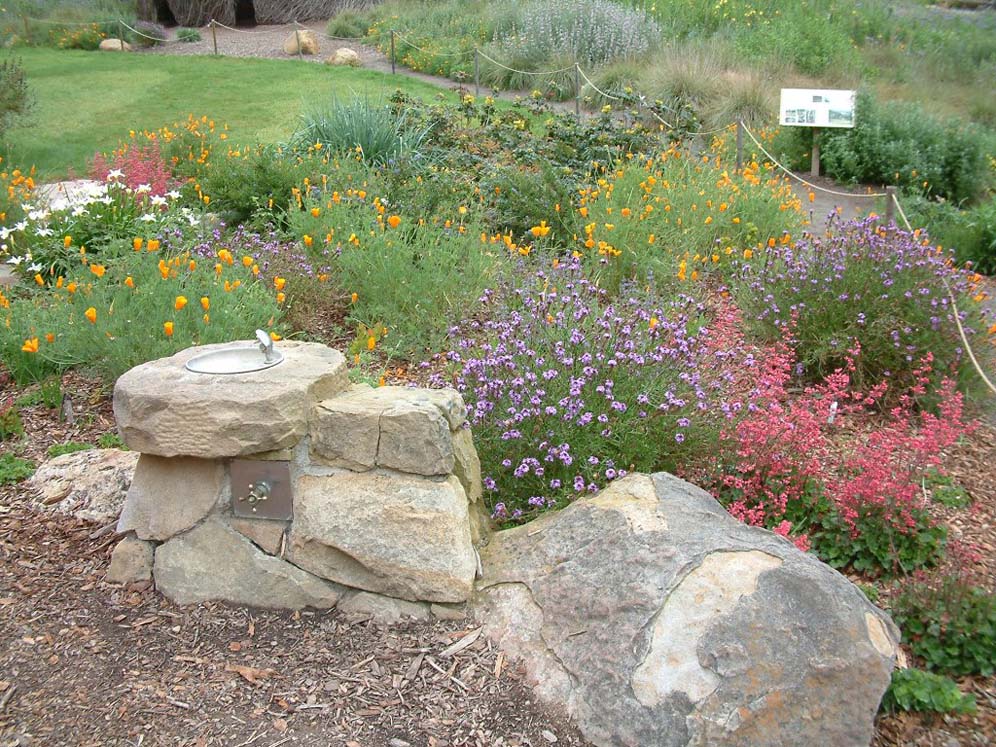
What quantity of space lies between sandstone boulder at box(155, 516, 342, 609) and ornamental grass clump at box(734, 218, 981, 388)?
9.87ft

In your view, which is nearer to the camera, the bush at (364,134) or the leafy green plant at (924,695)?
the leafy green plant at (924,695)

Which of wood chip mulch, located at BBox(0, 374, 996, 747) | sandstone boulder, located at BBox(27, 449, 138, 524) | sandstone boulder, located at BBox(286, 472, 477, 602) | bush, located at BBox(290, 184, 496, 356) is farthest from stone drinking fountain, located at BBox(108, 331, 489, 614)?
bush, located at BBox(290, 184, 496, 356)

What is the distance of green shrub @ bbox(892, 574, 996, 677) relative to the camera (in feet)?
9.84

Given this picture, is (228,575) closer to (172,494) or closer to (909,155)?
(172,494)

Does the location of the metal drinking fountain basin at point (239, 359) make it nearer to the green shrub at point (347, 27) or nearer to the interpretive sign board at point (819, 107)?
the interpretive sign board at point (819, 107)

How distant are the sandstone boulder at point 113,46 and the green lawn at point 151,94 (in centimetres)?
81

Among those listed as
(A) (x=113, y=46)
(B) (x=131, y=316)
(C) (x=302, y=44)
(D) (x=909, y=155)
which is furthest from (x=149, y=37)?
(B) (x=131, y=316)

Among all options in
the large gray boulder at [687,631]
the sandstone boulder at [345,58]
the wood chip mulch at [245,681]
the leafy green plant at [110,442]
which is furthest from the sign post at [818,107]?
the sandstone boulder at [345,58]

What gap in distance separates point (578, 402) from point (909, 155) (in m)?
8.44

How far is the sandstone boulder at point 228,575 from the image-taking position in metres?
3.15

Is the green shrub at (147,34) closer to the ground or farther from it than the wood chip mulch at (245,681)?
closer to the ground

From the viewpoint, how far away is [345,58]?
1833 cm

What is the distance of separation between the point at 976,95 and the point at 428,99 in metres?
8.51

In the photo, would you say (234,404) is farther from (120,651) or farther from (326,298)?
(326,298)
